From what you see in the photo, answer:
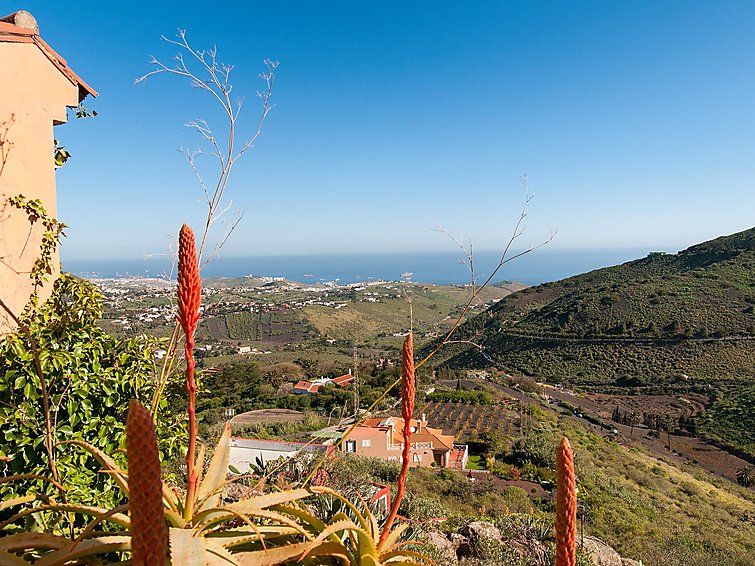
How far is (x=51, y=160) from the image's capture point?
3.92 m

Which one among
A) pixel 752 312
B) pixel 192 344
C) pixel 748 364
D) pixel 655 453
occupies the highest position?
pixel 192 344

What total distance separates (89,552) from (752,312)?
175 ft

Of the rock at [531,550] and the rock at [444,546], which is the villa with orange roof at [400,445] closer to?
the rock at [531,550]

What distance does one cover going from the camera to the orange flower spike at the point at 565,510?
78 cm

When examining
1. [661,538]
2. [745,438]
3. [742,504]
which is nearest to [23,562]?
[661,538]

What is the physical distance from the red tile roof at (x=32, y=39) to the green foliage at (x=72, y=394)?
2.05 meters

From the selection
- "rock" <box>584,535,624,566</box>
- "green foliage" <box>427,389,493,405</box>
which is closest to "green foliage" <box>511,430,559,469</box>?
"green foliage" <box>427,389,493,405</box>

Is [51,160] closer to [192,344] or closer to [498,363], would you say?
[192,344]

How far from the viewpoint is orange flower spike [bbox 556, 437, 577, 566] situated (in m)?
0.78

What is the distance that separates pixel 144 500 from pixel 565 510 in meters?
0.64

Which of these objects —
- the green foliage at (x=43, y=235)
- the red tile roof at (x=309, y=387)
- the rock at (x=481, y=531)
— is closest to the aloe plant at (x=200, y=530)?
the green foliage at (x=43, y=235)

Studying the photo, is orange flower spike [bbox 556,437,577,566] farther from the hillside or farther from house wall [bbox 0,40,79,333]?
the hillside

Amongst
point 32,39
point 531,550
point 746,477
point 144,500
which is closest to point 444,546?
point 531,550

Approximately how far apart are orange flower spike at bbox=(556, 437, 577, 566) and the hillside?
104 ft
